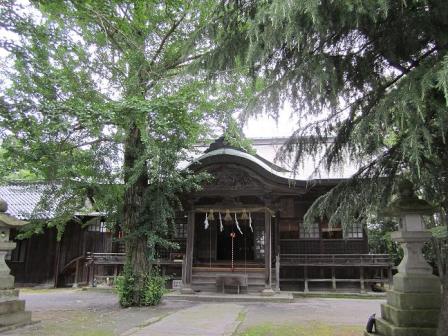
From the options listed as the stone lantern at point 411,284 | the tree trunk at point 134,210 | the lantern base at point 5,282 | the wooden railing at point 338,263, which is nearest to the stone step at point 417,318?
the stone lantern at point 411,284

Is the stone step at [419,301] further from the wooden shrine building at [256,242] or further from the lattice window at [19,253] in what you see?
the lattice window at [19,253]

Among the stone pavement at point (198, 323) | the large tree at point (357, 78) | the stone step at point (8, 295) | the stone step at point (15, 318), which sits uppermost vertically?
the large tree at point (357, 78)

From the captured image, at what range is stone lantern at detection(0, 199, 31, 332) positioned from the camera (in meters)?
7.77

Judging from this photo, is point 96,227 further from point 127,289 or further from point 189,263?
point 127,289

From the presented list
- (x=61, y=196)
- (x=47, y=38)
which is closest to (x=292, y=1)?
(x=47, y=38)

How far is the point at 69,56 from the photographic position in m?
11.4

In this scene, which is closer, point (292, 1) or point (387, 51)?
point (292, 1)

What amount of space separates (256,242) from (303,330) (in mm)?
8850

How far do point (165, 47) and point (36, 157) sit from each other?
17.6ft

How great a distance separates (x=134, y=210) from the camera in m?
11.3

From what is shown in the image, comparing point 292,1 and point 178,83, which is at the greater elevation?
point 178,83

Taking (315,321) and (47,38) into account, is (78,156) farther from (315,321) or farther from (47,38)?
(315,321)

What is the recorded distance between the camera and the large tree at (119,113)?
8344 millimetres

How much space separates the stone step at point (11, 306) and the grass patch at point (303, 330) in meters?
4.78
